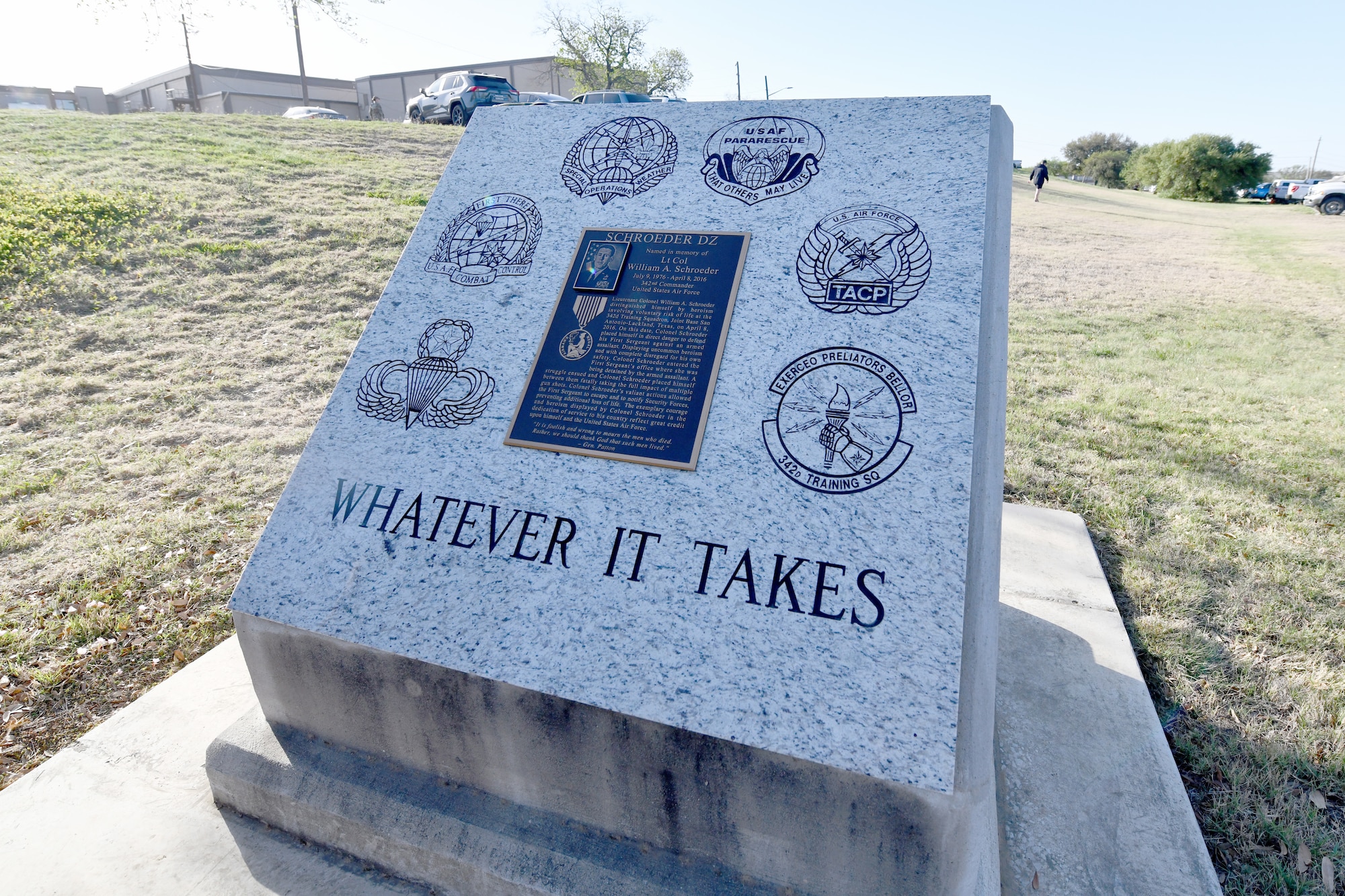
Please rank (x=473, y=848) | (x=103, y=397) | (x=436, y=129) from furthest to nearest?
(x=436, y=129) < (x=103, y=397) < (x=473, y=848)

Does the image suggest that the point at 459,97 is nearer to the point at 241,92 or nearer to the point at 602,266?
the point at 602,266

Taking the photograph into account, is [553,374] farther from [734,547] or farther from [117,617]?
[117,617]

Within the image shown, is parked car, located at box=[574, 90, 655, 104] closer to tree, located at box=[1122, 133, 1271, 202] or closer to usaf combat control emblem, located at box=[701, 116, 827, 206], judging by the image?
usaf combat control emblem, located at box=[701, 116, 827, 206]

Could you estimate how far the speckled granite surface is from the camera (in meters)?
1.75

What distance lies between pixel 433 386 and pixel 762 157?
4.53 ft

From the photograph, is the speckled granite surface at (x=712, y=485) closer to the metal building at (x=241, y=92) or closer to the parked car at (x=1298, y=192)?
the parked car at (x=1298, y=192)

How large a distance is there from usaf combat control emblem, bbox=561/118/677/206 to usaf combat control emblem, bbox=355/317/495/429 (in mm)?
734

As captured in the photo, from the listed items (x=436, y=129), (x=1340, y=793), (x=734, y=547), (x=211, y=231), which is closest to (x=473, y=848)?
(x=734, y=547)

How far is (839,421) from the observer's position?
6.63 ft

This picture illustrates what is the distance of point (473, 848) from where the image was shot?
2008 millimetres

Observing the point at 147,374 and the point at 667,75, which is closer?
the point at 147,374

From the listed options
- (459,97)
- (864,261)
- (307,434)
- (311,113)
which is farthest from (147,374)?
(311,113)

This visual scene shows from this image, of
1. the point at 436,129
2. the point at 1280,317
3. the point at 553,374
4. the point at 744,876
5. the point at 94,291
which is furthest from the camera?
the point at 436,129

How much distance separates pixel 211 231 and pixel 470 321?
805 centimetres
